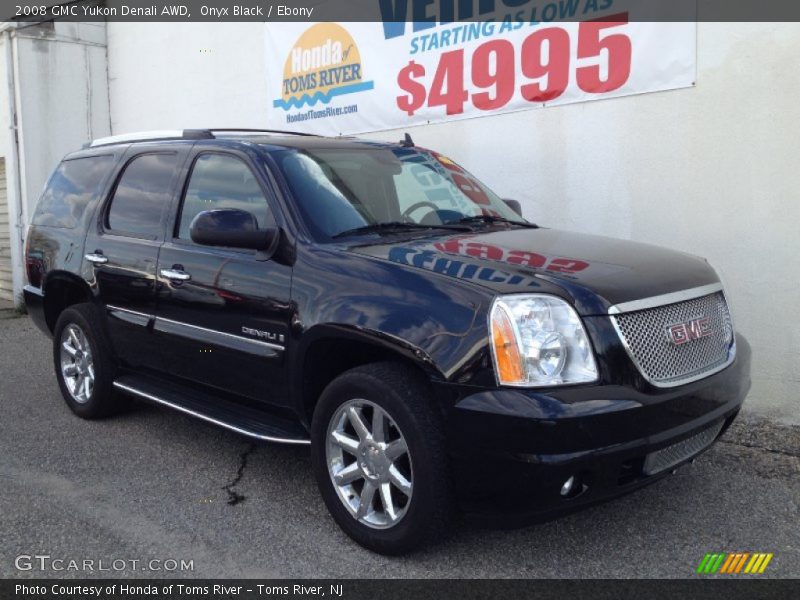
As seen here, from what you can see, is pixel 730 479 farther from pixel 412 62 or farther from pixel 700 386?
pixel 412 62

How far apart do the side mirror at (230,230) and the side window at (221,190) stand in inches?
6.8

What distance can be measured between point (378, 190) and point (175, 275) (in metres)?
1.23

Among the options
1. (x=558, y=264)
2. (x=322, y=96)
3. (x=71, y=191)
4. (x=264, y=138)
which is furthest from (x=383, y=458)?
(x=322, y=96)

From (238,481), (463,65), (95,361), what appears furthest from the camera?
(463,65)

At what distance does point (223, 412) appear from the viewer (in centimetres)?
430

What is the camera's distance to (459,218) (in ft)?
14.9

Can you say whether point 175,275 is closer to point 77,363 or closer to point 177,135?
point 177,135

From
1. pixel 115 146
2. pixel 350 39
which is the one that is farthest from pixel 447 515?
pixel 350 39

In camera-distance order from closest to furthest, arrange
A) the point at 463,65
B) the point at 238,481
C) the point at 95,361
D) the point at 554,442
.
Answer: the point at 554,442 < the point at 238,481 < the point at 95,361 < the point at 463,65

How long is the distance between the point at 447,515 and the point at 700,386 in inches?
47.5

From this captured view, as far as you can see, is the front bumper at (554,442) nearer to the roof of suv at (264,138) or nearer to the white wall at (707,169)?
the roof of suv at (264,138)

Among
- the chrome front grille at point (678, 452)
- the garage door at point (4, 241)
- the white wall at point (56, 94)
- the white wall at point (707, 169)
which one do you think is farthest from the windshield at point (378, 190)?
the garage door at point (4, 241)

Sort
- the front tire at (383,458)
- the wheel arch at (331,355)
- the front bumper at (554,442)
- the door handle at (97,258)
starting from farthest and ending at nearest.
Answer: the door handle at (97,258)
the wheel arch at (331,355)
the front tire at (383,458)
the front bumper at (554,442)

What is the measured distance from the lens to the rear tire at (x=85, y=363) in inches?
209
